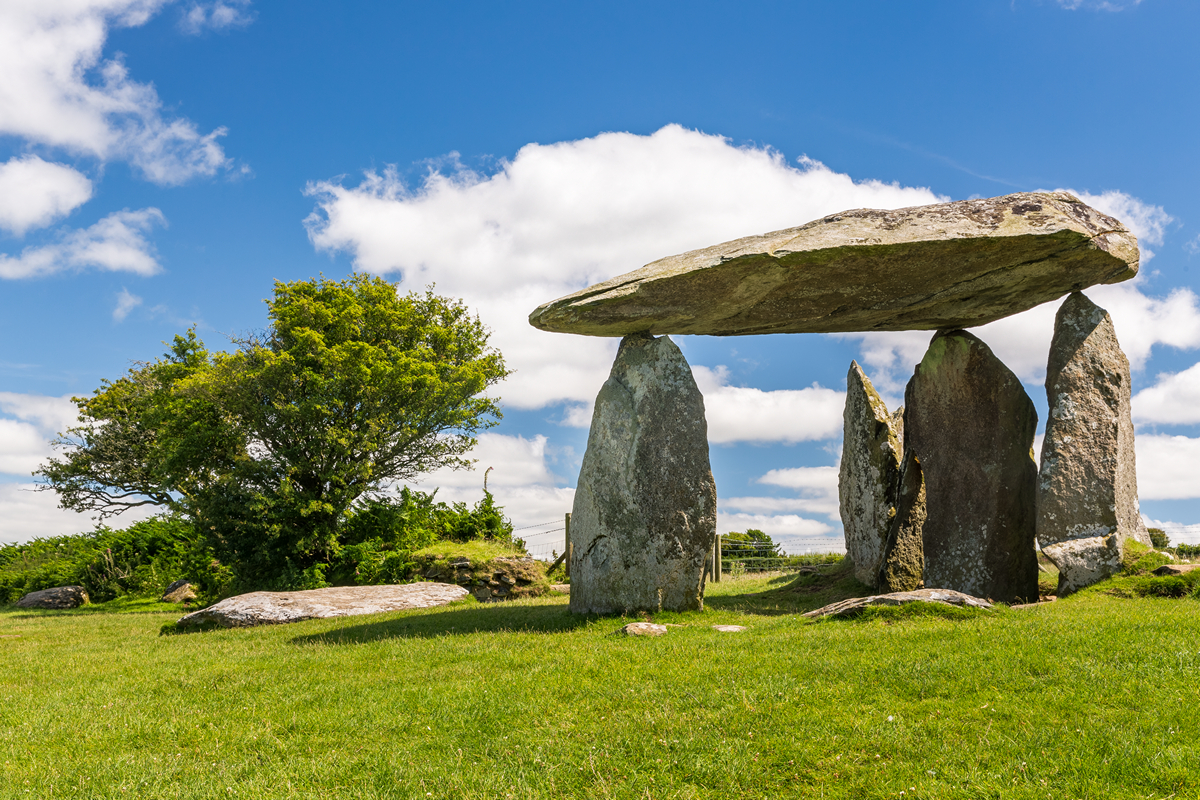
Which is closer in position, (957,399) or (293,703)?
(293,703)

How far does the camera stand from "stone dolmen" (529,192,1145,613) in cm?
1323

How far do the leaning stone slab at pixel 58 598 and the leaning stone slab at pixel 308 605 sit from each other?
54.6ft

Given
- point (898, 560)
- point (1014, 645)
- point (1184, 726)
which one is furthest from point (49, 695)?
point (898, 560)

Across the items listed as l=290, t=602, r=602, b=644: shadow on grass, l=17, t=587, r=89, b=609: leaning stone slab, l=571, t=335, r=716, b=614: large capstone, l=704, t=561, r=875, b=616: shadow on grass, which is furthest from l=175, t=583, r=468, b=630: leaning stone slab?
l=17, t=587, r=89, b=609: leaning stone slab

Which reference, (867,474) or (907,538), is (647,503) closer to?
(907,538)

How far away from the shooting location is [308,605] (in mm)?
17344

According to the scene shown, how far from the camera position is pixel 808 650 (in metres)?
9.29

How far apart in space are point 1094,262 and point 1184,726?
989 cm

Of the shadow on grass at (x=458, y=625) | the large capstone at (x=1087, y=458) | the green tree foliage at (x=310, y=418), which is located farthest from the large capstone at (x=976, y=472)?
the green tree foliage at (x=310, y=418)

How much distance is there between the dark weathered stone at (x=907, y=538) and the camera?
16.0 meters

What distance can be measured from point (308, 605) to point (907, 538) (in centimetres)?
1293

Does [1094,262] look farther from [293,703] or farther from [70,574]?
[70,574]

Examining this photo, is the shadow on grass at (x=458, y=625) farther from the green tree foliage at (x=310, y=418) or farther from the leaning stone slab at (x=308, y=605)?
the green tree foliage at (x=310, y=418)

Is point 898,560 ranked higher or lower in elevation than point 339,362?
lower
